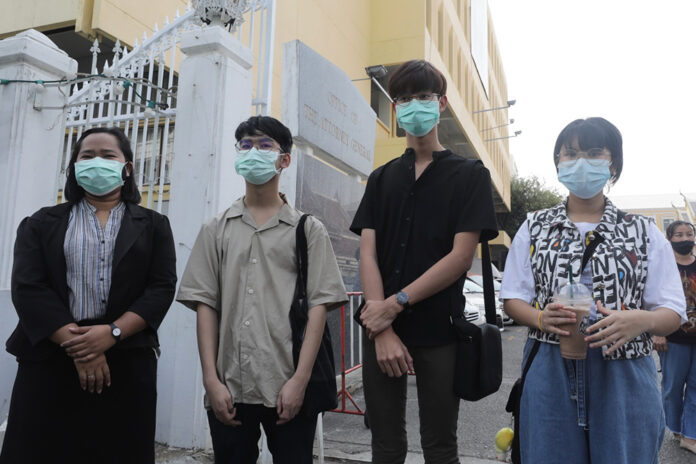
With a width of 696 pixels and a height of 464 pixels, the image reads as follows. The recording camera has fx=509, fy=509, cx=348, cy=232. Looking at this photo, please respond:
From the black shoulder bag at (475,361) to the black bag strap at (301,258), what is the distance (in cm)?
66

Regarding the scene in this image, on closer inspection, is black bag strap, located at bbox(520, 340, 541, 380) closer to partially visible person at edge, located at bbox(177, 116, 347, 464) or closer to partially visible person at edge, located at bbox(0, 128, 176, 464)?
partially visible person at edge, located at bbox(177, 116, 347, 464)

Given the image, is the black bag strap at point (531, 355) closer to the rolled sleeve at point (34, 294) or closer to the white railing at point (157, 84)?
the rolled sleeve at point (34, 294)

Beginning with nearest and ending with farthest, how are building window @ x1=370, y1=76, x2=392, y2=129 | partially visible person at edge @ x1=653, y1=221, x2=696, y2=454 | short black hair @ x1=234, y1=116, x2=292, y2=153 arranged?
short black hair @ x1=234, y1=116, x2=292, y2=153 < partially visible person at edge @ x1=653, y1=221, x2=696, y2=454 < building window @ x1=370, y1=76, x2=392, y2=129

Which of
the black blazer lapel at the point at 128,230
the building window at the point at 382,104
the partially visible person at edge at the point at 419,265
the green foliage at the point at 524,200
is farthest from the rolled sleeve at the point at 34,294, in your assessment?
the green foliage at the point at 524,200

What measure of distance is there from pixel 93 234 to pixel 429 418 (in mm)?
1737

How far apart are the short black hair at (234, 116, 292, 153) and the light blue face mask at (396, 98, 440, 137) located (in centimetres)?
58

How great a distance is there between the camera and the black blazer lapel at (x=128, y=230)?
2.37 m

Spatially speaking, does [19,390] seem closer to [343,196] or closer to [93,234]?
[93,234]

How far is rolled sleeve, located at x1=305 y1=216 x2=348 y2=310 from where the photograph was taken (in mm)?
2221

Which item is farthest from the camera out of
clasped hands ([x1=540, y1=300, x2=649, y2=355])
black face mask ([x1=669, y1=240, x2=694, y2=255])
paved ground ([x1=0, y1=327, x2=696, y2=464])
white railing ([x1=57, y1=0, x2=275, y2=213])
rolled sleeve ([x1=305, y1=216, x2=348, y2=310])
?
black face mask ([x1=669, y1=240, x2=694, y2=255])

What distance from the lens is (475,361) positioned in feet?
6.71

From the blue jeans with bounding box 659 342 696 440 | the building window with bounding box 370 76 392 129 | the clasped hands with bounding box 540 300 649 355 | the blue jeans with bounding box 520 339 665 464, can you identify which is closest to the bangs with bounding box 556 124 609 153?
the clasped hands with bounding box 540 300 649 355

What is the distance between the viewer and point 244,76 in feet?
13.7

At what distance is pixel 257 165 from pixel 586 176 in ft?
4.71
